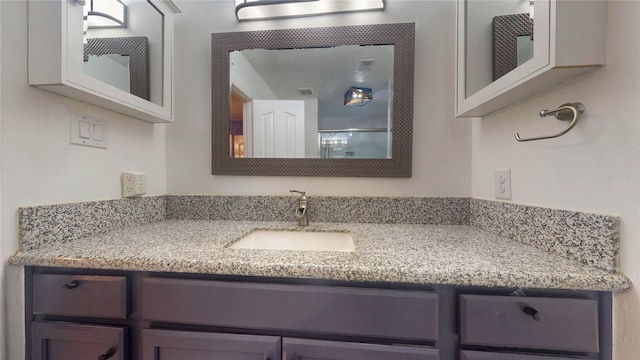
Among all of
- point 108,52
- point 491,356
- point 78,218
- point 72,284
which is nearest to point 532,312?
point 491,356

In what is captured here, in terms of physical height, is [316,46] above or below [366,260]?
above

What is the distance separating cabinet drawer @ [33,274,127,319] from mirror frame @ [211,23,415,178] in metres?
0.60

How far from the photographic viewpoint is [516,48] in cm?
67

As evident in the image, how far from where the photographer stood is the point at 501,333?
51 cm

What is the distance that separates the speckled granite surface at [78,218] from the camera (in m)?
0.65

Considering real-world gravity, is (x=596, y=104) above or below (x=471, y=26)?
below

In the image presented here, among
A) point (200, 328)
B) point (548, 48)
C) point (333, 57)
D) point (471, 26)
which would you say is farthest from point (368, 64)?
point (200, 328)

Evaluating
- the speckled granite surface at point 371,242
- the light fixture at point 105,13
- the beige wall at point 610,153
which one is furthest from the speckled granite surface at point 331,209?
the light fixture at point 105,13

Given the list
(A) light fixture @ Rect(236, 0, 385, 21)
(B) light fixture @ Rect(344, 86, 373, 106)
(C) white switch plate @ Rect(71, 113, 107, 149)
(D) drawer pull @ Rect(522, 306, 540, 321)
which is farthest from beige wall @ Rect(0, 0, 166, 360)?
(D) drawer pull @ Rect(522, 306, 540, 321)

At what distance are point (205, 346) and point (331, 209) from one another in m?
0.64

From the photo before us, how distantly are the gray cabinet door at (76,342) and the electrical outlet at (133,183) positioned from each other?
47cm

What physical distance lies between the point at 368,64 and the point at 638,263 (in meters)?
0.98

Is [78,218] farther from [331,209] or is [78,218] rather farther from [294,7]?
[294,7]

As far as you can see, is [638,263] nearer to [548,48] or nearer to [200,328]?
[548,48]
